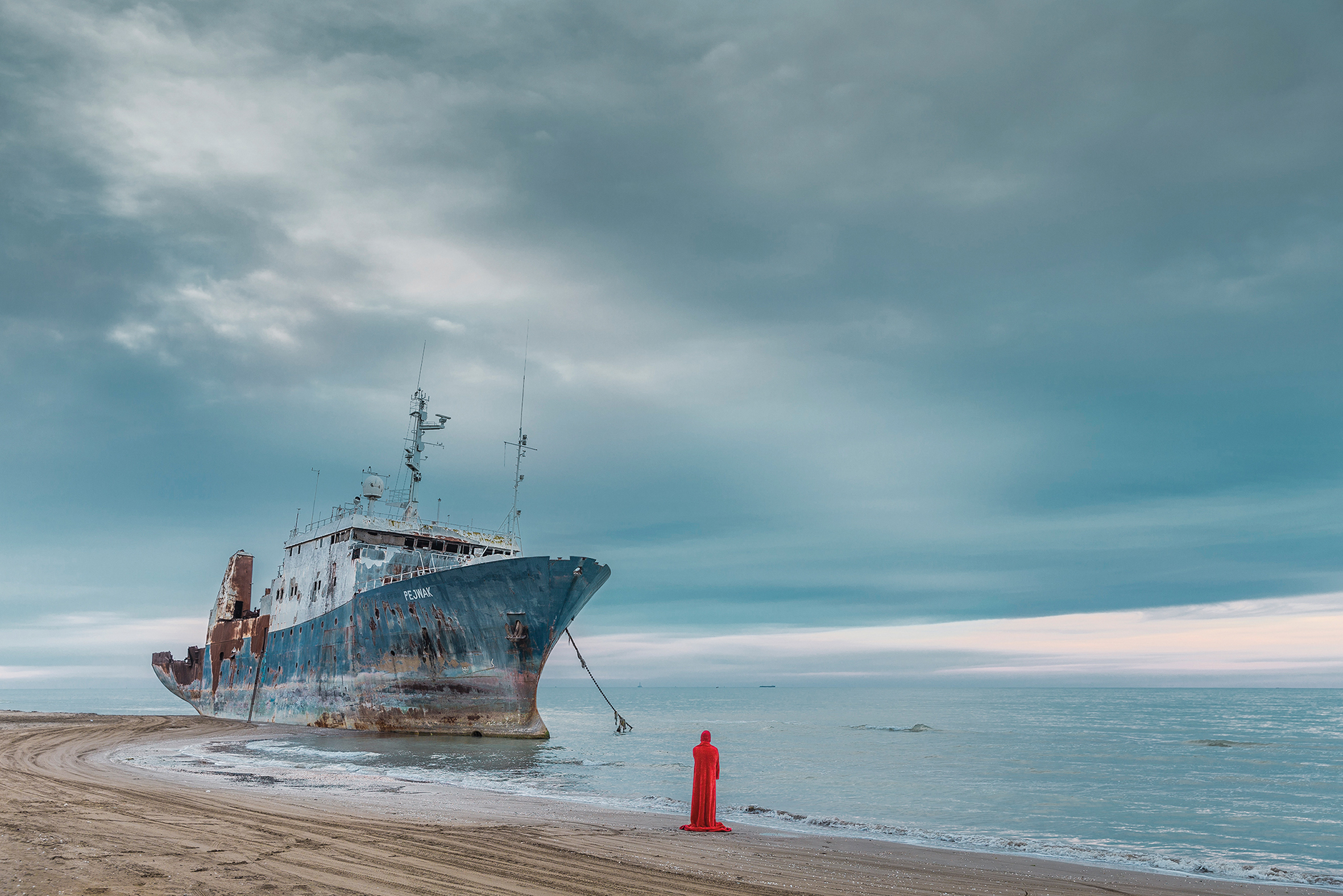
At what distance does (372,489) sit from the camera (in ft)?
115

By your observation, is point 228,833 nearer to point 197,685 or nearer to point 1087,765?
point 1087,765

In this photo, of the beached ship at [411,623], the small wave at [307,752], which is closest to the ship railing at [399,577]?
the beached ship at [411,623]

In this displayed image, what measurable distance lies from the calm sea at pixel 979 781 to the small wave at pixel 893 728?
3714mm

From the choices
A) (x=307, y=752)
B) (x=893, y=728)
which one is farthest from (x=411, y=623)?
(x=893, y=728)

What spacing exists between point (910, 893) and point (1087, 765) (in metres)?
22.3

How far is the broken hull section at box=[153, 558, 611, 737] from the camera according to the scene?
2608cm

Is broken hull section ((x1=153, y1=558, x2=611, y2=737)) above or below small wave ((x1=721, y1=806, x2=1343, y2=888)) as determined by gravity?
above

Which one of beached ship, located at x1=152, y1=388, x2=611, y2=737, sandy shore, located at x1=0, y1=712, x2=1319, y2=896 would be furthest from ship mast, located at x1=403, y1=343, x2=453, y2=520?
sandy shore, located at x1=0, y1=712, x2=1319, y2=896

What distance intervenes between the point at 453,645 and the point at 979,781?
17169mm

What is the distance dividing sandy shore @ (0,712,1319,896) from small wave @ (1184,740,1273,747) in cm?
3283

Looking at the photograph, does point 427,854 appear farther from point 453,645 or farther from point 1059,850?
point 453,645

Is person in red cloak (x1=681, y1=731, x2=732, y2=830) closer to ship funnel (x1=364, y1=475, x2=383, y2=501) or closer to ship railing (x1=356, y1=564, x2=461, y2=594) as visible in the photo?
ship railing (x1=356, y1=564, x2=461, y2=594)

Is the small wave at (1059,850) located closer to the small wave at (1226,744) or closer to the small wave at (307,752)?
the small wave at (307,752)

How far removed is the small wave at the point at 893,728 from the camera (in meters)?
47.7
